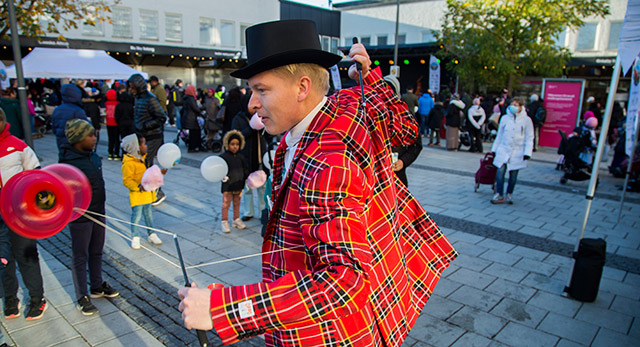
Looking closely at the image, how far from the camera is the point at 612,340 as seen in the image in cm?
353

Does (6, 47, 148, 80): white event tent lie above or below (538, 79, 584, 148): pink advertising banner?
above

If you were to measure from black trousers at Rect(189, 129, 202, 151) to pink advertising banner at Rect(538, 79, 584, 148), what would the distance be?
38.1 ft

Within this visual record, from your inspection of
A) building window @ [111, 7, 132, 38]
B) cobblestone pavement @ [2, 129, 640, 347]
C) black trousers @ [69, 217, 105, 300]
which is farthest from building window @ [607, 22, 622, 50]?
building window @ [111, 7, 132, 38]

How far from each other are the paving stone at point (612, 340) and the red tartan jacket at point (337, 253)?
266 cm

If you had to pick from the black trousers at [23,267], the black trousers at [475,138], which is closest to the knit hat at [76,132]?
the black trousers at [23,267]

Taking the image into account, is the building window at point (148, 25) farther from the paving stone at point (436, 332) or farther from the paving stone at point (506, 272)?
the paving stone at point (436, 332)

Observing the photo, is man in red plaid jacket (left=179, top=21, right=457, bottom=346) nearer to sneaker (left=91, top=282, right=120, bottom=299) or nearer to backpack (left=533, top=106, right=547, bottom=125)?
sneaker (left=91, top=282, right=120, bottom=299)

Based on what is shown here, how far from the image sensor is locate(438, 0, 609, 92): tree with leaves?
15355mm

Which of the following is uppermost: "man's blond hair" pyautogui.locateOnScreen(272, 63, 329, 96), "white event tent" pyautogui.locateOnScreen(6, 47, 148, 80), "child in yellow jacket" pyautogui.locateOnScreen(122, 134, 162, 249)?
"white event tent" pyautogui.locateOnScreen(6, 47, 148, 80)

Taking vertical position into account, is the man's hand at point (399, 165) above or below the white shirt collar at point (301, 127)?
below

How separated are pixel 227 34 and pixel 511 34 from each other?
22.1 metres

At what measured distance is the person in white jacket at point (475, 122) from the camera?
45.5ft

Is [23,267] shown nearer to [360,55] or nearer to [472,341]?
[360,55]

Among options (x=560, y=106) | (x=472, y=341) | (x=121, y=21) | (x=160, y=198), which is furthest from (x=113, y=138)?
(x=121, y=21)
